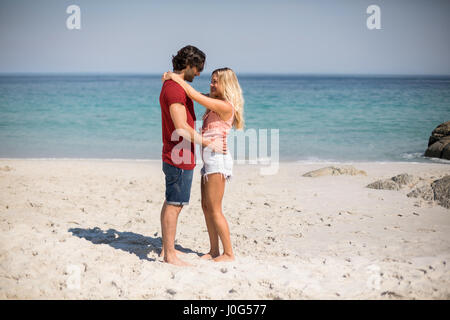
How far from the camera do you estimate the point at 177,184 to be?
3525 mm

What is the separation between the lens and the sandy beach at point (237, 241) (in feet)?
10.6

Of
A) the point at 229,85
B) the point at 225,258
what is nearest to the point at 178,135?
the point at 229,85

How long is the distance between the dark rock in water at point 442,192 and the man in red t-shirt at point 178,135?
13.7 feet

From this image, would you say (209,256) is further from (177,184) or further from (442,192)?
(442,192)

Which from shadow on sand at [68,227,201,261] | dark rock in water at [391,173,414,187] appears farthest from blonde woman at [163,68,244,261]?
dark rock in water at [391,173,414,187]

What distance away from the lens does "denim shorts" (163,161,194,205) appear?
138 inches

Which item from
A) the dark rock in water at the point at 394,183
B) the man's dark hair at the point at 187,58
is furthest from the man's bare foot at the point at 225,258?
the dark rock in water at the point at 394,183

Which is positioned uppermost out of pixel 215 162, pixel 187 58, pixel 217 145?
pixel 187 58

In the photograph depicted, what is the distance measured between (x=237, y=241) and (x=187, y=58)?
2.25 meters

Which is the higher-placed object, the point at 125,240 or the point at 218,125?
the point at 218,125

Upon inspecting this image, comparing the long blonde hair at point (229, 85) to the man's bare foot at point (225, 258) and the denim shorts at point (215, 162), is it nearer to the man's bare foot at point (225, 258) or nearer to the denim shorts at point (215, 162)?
the denim shorts at point (215, 162)

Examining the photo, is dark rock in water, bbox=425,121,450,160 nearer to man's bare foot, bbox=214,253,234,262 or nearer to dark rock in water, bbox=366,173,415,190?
dark rock in water, bbox=366,173,415,190

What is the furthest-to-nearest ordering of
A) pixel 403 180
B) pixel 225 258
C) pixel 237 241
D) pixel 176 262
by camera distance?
pixel 403 180 → pixel 237 241 → pixel 225 258 → pixel 176 262
